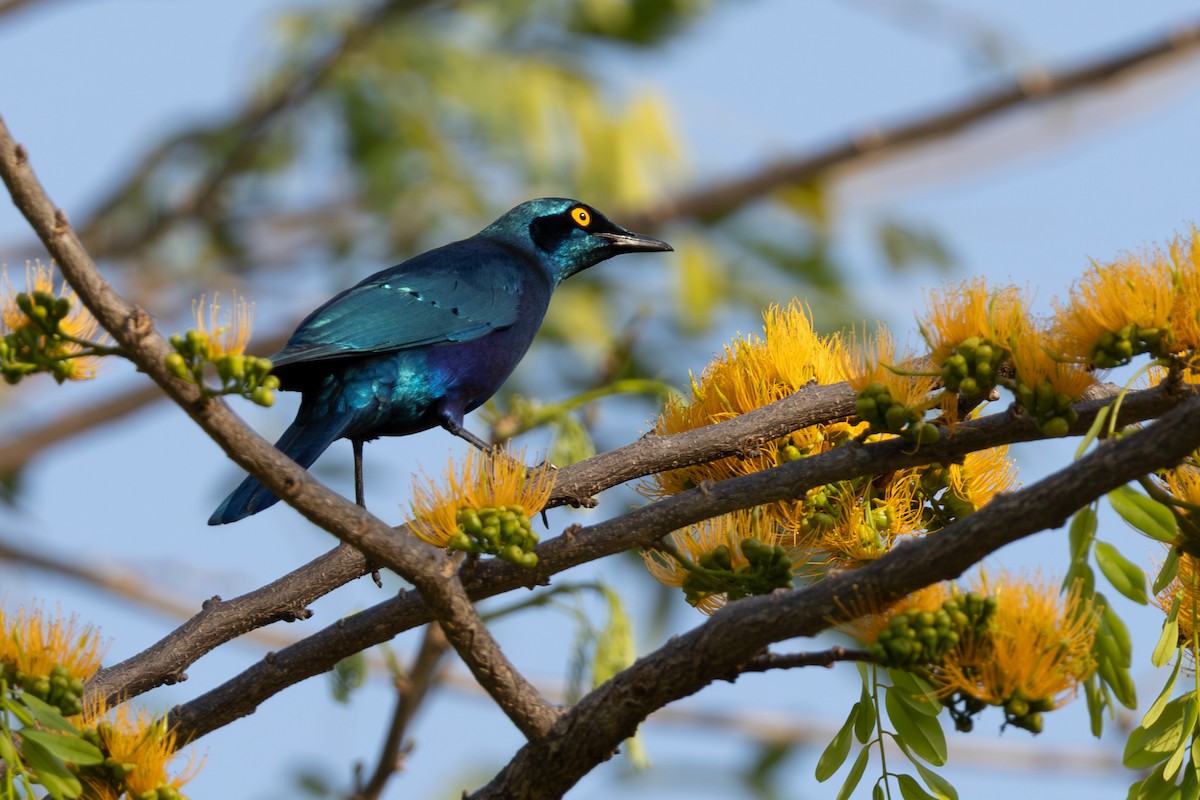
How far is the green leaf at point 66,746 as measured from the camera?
2.48 m

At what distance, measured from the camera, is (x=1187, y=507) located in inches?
100

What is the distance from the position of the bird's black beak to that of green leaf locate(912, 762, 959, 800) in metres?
3.65

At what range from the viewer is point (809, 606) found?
2.38 metres

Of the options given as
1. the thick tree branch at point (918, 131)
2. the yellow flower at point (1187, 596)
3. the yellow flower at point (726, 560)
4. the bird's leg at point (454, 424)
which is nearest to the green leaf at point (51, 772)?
the yellow flower at point (726, 560)

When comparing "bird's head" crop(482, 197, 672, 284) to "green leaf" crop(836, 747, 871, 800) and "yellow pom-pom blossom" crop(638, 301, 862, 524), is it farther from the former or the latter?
"green leaf" crop(836, 747, 871, 800)

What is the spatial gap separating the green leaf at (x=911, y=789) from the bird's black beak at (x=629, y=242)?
3.62 m

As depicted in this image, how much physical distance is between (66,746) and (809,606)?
129cm

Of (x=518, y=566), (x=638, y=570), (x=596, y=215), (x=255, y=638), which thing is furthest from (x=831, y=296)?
(x=518, y=566)

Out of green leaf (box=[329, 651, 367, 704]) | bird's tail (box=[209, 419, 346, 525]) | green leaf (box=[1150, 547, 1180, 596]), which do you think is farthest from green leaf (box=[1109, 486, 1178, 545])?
green leaf (box=[329, 651, 367, 704])

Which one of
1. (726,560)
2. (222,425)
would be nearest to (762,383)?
(726,560)

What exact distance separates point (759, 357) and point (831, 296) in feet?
20.8

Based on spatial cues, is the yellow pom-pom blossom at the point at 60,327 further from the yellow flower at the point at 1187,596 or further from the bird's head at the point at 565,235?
the bird's head at the point at 565,235

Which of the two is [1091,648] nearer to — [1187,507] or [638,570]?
[1187,507]

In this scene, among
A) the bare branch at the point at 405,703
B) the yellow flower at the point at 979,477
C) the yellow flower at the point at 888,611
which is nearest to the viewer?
the yellow flower at the point at 888,611
